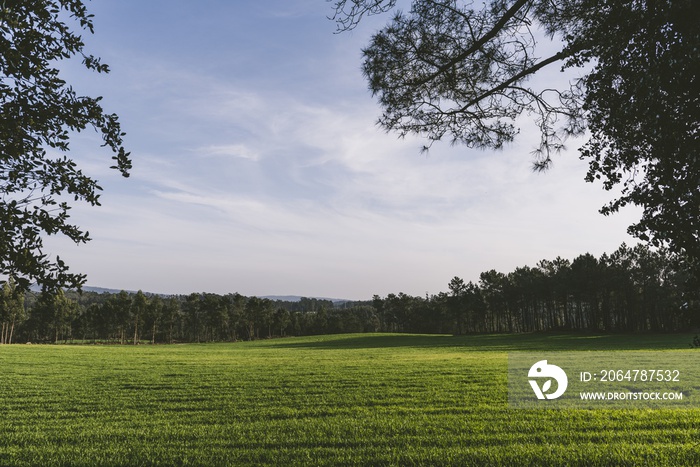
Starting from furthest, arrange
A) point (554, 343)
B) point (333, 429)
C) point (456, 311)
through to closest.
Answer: point (456, 311) → point (554, 343) → point (333, 429)

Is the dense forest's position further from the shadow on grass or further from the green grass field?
the green grass field

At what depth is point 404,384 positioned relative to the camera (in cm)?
1251

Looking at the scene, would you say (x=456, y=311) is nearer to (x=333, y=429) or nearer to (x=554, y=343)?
(x=554, y=343)

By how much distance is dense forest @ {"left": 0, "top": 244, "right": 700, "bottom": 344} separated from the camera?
2480 inches

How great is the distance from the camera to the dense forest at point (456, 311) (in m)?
63.0

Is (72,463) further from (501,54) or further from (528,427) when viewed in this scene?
(501,54)

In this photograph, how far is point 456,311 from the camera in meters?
82.0

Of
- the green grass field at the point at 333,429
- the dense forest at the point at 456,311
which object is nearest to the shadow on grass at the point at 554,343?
the dense forest at the point at 456,311

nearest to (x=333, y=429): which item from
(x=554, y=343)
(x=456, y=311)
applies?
(x=554, y=343)

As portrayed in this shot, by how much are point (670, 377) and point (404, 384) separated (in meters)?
8.25

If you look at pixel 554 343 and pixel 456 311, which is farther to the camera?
pixel 456 311

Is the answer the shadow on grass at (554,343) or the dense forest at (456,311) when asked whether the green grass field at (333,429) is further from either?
the dense forest at (456,311)

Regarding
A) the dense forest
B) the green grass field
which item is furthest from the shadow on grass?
the green grass field

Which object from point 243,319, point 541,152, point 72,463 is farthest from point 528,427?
point 243,319
